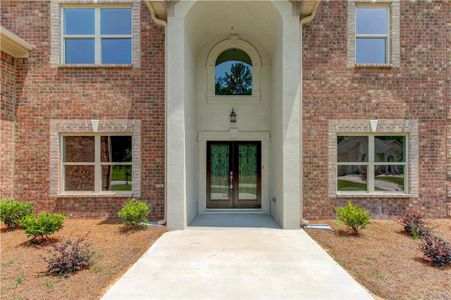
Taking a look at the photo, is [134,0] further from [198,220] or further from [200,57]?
[198,220]

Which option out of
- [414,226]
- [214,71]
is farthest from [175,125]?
[414,226]

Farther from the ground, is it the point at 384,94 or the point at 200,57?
the point at 200,57

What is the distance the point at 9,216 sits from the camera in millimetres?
6785

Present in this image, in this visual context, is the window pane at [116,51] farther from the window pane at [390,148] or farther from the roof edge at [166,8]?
the window pane at [390,148]

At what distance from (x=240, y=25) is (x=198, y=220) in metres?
5.92

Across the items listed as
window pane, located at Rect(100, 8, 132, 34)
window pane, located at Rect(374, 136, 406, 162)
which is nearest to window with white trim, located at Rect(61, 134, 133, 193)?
window pane, located at Rect(100, 8, 132, 34)

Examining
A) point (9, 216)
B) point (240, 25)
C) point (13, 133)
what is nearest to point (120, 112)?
point (13, 133)

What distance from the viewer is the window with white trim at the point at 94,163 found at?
8.00 m

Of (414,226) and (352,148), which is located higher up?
(352,148)

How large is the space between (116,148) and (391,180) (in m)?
8.01

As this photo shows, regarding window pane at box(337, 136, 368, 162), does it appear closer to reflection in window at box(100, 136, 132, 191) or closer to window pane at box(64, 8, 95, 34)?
reflection in window at box(100, 136, 132, 191)

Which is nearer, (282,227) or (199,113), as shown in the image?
(282,227)

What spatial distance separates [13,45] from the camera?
7.42m

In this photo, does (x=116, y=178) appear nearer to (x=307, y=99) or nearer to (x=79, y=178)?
(x=79, y=178)
